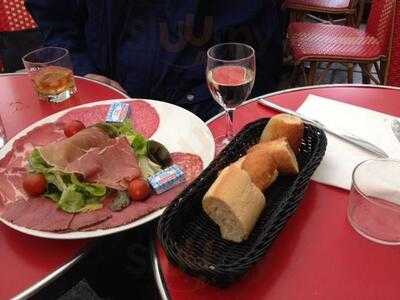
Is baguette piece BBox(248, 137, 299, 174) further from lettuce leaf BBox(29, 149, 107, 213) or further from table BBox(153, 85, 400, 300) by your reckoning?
lettuce leaf BBox(29, 149, 107, 213)

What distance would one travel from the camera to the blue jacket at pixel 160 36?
1422mm

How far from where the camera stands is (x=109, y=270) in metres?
1.35

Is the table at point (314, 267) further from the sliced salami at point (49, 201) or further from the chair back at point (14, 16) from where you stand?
the chair back at point (14, 16)

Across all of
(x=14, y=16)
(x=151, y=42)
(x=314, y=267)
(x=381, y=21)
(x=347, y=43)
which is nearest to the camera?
(x=314, y=267)

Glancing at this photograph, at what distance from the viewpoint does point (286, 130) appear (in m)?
0.81

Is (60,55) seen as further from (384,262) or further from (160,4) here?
(384,262)

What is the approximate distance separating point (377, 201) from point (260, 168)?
217 millimetres

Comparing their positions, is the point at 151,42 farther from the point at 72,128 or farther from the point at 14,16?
the point at 14,16

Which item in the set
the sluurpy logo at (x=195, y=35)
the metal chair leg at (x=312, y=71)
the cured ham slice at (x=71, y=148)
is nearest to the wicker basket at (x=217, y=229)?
the cured ham slice at (x=71, y=148)

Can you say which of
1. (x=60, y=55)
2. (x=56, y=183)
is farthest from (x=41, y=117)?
(x=56, y=183)

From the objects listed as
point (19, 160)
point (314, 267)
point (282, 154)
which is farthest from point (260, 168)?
point (19, 160)

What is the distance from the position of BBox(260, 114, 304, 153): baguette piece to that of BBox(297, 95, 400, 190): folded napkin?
0.08 meters

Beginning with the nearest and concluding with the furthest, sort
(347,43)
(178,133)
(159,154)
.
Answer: (159,154) → (178,133) → (347,43)

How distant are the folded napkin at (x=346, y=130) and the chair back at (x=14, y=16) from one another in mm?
1668
